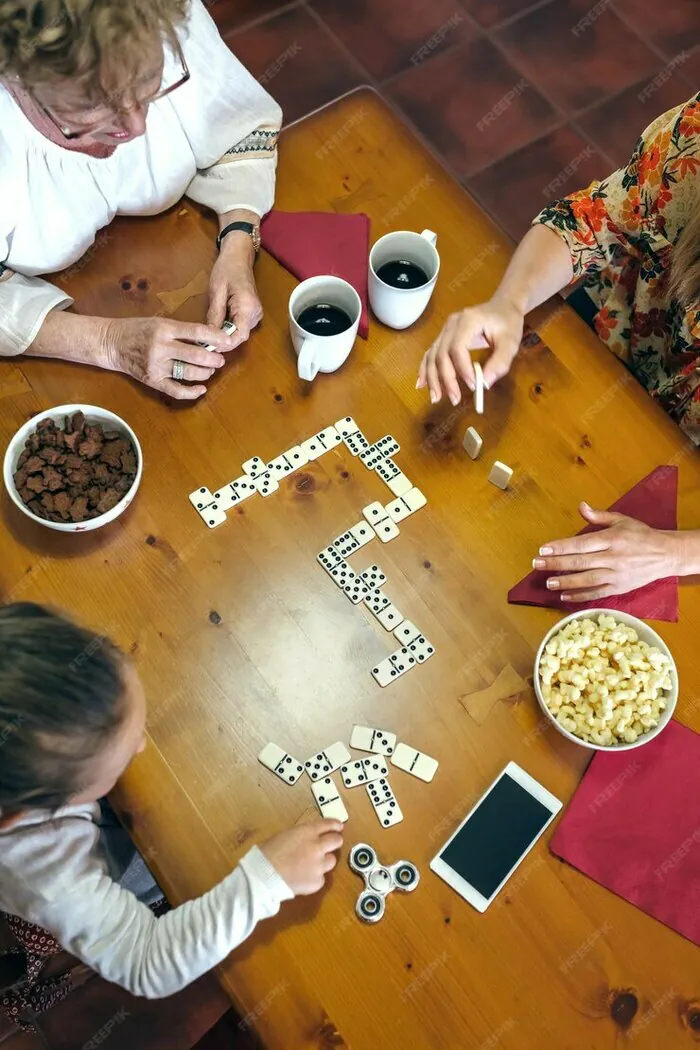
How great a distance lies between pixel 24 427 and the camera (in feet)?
4.19

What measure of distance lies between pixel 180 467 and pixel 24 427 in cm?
24

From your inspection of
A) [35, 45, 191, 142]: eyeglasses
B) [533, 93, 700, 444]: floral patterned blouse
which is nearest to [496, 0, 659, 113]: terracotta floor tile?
[533, 93, 700, 444]: floral patterned blouse

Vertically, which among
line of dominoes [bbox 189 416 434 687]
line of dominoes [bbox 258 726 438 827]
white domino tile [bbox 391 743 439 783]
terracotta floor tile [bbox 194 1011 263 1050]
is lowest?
terracotta floor tile [bbox 194 1011 263 1050]

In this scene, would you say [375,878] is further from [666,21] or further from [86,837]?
[666,21]

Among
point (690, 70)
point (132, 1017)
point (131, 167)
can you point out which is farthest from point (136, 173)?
point (690, 70)

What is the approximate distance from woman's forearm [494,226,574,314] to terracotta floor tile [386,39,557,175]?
1430 millimetres

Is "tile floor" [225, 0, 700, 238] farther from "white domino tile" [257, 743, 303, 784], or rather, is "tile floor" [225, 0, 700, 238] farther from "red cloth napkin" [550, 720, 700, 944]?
"white domino tile" [257, 743, 303, 784]

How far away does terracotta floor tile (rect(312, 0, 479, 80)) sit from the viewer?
2.91 meters

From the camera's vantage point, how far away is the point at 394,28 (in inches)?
117

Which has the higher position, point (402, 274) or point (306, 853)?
point (402, 274)

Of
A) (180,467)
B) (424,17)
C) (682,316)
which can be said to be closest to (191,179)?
(180,467)

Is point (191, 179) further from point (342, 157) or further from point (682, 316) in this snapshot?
point (682, 316)

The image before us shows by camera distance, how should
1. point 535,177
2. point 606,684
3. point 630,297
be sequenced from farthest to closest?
point 535,177 < point 630,297 < point 606,684

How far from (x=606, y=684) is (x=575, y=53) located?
8.45ft
